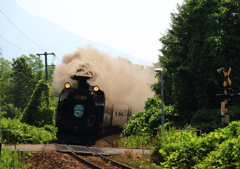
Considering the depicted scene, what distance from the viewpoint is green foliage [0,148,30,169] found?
33.5 feet

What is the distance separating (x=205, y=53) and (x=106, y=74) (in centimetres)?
864

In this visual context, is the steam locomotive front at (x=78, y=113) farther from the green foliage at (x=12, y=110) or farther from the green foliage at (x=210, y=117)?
the green foliage at (x=12, y=110)

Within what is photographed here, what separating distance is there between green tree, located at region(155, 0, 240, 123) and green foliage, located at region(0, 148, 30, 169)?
44.7ft

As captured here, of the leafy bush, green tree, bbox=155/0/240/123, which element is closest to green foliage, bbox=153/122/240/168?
green tree, bbox=155/0/240/123

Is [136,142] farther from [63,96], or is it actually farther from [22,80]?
[22,80]

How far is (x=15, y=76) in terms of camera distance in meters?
53.1

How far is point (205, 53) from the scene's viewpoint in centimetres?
2109

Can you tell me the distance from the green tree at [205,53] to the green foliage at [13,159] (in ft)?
44.7

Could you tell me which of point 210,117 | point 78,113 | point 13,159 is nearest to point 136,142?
point 78,113

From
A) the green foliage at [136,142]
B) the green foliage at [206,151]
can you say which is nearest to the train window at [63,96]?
the green foliage at [136,142]

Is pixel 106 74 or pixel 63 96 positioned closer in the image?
pixel 63 96

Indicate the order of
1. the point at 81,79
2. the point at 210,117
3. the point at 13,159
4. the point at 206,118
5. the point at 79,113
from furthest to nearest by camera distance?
the point at 206,118 → the point at 210,117 → the point at 81,79 → the point at 79,113 → the point at 13,159

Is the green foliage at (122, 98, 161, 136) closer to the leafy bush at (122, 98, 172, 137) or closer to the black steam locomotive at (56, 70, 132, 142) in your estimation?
the leafy bush at (122, 98, 172, 137)

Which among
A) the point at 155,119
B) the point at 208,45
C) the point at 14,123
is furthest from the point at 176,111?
the point at 14,123
